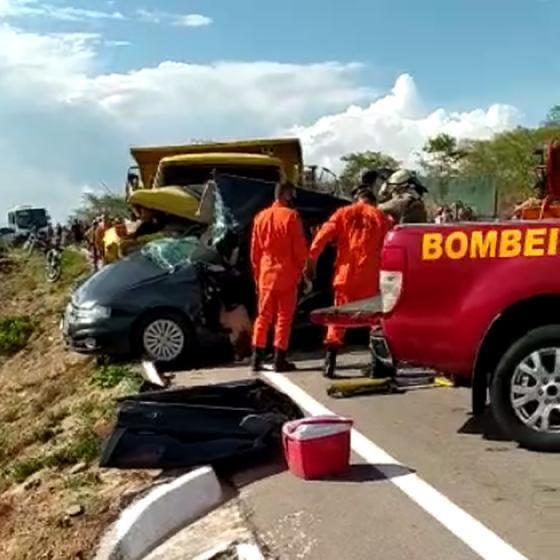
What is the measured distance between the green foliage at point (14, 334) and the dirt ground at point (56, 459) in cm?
261

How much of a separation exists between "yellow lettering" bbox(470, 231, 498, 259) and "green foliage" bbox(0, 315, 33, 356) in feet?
51.9

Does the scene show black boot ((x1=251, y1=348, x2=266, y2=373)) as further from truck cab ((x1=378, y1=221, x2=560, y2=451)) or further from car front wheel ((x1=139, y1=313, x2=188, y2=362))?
truck cab ((x1=378, y1=221, x2=560, y2=451))

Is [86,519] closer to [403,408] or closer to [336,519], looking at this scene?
[336,519]

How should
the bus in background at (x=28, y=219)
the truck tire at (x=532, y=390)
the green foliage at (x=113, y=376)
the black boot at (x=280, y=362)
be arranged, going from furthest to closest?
1. the bus in background at (x=28, y=219)
2. the green foliage at (x=113, y=376)
3. the black boot at (x=280, y=362)
4. the truck tire at (x=532, y=390)

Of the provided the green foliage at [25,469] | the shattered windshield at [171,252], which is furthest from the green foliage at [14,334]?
the green foliage at [25,469]

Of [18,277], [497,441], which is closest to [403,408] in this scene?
[497,441]

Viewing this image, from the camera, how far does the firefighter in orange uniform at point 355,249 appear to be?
1086 cm

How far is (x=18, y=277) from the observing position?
38.6 meters

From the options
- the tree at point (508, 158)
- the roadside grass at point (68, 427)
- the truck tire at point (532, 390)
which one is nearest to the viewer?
the truck tire at point (532, 390)

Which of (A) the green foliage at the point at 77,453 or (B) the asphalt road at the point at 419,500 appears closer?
(B) the asphalt road at the point at 419,500

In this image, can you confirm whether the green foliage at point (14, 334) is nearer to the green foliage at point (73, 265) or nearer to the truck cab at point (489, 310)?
the green foliage at point (73, 265)

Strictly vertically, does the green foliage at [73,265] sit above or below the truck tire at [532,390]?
below

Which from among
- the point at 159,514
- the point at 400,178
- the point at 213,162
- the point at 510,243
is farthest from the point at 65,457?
the point at 213,162

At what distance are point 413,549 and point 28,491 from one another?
12.1ft
